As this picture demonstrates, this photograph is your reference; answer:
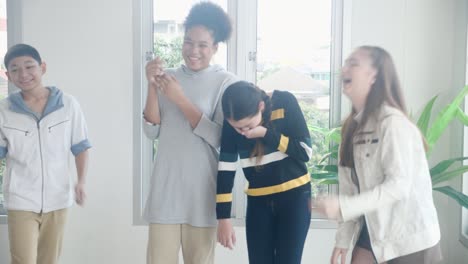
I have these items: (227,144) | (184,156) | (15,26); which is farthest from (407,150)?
(15,26)

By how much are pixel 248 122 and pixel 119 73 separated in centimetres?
151

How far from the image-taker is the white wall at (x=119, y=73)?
9.05ft

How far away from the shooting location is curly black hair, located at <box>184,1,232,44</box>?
180 cm

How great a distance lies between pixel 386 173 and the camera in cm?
143

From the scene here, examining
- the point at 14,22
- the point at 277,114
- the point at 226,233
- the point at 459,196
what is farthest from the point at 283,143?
the point at 14,22

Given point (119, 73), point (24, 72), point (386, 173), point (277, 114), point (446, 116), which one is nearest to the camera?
point (386, 173)

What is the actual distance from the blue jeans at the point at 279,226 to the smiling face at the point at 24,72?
1178mm

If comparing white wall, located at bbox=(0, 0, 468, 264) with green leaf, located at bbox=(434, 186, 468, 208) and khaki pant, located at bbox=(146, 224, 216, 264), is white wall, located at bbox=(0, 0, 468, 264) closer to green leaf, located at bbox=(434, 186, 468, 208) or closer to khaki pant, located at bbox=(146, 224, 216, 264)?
green leaf, located at bbox=(434, 186, 468, 208)

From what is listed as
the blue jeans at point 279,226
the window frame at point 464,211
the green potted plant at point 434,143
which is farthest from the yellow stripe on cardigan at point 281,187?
the window frame at point 464,211

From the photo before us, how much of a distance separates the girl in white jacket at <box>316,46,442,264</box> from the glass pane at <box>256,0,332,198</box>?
1.37 metres

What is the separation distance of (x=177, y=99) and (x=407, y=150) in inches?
32.0

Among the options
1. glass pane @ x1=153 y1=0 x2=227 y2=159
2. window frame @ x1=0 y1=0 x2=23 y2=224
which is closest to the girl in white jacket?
glass pane @ x1=153 y1=0 x2=227 y2=159

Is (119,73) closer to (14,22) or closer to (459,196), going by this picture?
(14,22)

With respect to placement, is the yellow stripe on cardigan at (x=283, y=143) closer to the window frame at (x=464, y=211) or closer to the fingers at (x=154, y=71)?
the fingers at (x=154, y=71)
